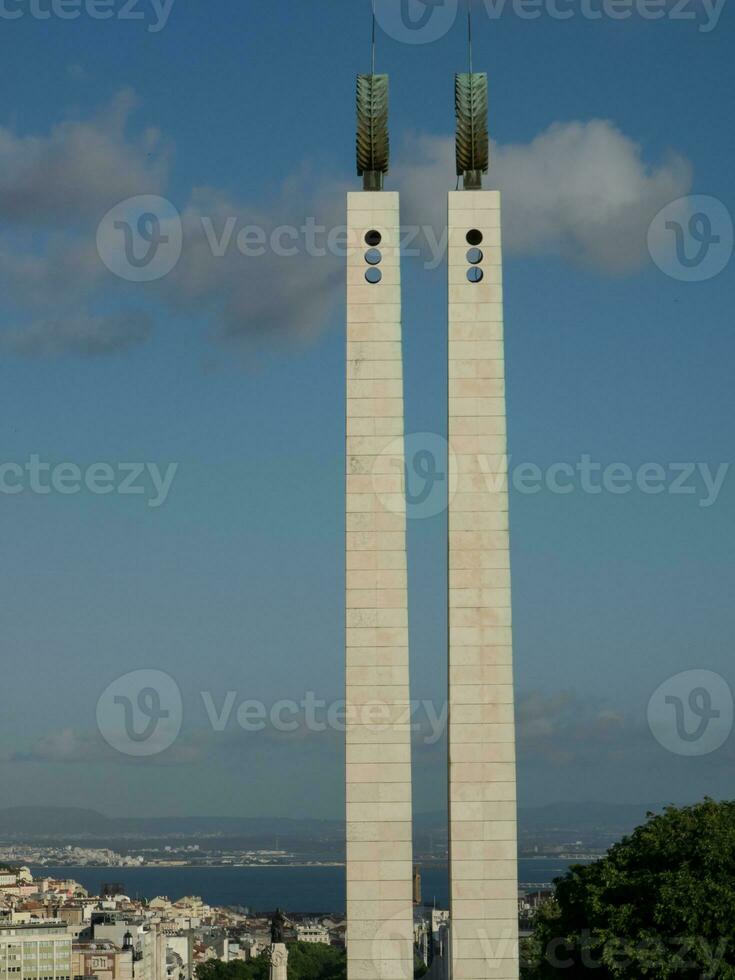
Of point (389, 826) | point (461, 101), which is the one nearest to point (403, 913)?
point (389, 826)

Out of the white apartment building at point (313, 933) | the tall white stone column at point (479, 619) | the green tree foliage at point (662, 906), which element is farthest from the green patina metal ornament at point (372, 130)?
the white apartment building at point (313, 933)

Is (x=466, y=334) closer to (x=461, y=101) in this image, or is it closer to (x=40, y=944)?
(x=461, y=101)

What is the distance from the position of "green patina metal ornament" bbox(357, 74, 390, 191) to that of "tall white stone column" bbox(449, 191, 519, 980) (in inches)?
72.5

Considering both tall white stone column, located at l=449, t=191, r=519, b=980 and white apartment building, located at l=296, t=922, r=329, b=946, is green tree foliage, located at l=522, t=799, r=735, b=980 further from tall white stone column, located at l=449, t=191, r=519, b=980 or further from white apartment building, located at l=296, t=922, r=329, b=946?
white apartment building, located at l=296, t=922, r=329, b=946

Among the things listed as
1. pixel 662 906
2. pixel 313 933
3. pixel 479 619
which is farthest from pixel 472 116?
pixel 313 933

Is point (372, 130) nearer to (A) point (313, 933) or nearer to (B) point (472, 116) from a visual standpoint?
(B) point (472, 116)

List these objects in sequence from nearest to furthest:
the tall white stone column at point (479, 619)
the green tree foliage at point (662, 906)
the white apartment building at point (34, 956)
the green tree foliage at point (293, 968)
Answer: the tall white stone column at point (479, 619) < the green tree foliage at point (662, 906) < the green tree foliage at point (293, 968) < the white apartment building at point (34, 956)

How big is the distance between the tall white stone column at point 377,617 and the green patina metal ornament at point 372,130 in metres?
0.67

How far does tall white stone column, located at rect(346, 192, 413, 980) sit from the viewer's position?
110ft

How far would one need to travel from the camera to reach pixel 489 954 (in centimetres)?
3331

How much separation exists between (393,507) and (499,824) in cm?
695

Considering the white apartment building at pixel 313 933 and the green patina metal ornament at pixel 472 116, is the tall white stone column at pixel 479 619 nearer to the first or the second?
the green patina metal ornament at pixel 472 116

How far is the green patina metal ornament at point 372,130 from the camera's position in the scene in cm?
3588

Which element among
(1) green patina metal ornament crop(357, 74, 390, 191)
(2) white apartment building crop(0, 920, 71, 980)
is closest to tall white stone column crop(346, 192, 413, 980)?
(1) green patina metal ornament crop(357, 74, 390, 191)
